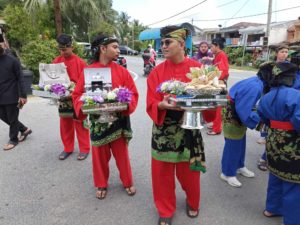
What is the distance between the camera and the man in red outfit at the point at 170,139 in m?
2.68

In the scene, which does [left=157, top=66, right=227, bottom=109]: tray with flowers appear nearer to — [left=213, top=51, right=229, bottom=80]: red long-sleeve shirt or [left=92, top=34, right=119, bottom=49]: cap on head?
[left=92, top=34, right=119, bottom=49]: cap on head

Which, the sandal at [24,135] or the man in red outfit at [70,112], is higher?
the man in red outfit at [70,112]

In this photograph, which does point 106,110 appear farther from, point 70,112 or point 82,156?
point 82,156

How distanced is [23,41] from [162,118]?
41.0ft

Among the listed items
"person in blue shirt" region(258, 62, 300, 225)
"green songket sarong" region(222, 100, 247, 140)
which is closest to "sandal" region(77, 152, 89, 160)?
"green songket sarong" region(222, 100, 247, 140)

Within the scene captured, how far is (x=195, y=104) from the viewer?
7.93ft

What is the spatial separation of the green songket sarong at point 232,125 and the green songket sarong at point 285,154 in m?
0.81

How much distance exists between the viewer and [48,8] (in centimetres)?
1608

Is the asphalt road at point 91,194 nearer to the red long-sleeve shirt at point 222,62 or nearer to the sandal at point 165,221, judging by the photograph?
the sandal at point 165,221

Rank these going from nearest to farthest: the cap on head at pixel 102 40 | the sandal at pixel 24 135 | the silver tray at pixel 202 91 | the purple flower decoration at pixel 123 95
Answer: the silver tray at pixel 202 91, the purple flower decoration at pixel 123 95, the cap on head at pixel 102 40, the sandal at pixel 24 135

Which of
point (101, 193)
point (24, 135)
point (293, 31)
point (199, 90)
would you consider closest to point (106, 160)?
point (101, 193)

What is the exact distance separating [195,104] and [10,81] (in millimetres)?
3783

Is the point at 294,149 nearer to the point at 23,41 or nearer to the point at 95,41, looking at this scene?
the point at 95,41

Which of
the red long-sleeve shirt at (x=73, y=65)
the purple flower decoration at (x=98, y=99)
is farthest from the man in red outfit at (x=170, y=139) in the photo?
the red long-sleeve shirt at (x=73, y=65)
